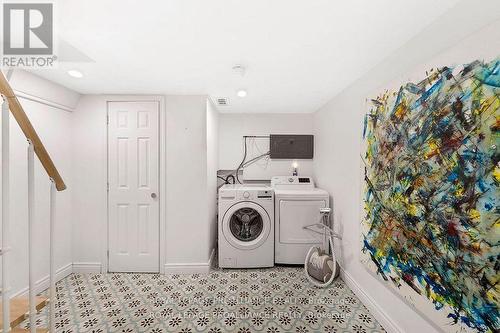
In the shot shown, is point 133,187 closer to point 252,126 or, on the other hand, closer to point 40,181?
point 40,181

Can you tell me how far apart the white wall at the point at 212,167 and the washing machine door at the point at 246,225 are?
256 millimetres

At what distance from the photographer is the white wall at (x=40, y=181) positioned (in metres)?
1.96

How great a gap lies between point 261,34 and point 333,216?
218 cm

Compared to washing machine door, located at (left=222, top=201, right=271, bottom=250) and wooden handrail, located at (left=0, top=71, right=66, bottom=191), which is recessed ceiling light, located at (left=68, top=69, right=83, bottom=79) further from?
washing machine door, located at (left=222, top=201, right=271, bottom=250)

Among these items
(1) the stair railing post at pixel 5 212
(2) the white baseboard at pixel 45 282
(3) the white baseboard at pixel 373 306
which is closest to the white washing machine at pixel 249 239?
(3) the white baseboard at pixel 373 306

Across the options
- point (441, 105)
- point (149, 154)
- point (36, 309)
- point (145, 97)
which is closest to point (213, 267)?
point (149, 154)

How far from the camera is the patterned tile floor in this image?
1804 millimetres

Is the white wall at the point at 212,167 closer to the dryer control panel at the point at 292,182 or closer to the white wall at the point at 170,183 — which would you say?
the white wall at the point at 170,183

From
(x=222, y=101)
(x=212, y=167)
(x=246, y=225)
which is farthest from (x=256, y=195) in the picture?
(x=222, y=101)

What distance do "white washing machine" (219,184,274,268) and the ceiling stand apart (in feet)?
4.24

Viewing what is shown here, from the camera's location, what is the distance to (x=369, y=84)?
6.30 feet

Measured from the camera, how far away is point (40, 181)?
2211 millimetres

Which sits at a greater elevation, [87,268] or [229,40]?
[229,40]

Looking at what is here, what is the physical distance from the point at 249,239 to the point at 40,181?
2326mm
